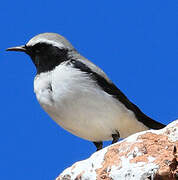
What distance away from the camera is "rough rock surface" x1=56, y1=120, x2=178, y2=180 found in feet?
15.7

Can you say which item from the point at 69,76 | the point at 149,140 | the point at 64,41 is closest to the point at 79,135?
the point at 69,76

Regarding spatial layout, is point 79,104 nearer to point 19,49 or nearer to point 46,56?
point 46,56

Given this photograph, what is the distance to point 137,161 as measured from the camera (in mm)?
4984

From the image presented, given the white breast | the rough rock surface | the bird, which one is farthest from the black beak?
the rough rock surface

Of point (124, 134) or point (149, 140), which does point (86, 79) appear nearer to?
point (124, 134)

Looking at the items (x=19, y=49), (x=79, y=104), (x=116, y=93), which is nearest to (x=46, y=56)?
(x=19, y=49)

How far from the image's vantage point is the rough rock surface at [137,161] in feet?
15.7

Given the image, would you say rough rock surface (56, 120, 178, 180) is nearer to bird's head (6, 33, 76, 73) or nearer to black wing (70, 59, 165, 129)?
black wing (70, 59, 165, 129)

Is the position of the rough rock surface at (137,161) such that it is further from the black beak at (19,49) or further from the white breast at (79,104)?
the black beak at (19,49)

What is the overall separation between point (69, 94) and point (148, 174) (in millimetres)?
4395

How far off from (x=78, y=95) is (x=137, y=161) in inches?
166

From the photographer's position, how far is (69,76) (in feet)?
30.2

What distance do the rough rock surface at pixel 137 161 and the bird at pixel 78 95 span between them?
345 centimetres

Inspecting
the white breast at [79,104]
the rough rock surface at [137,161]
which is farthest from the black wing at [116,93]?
the rough rock surface at [137,161]
